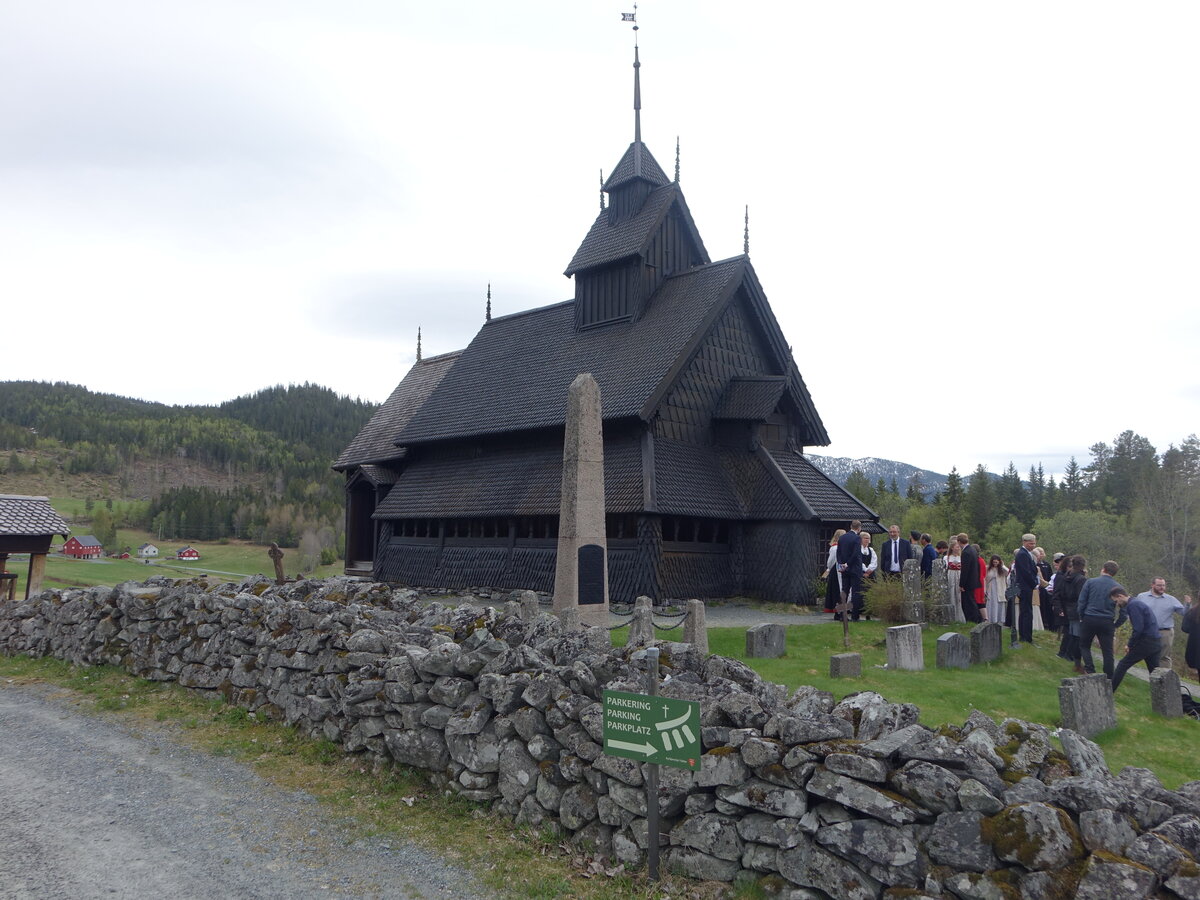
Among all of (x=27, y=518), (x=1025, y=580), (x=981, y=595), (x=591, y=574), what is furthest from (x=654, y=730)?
(x=27, y=518)

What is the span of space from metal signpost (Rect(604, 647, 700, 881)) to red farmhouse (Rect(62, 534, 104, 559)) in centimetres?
10761

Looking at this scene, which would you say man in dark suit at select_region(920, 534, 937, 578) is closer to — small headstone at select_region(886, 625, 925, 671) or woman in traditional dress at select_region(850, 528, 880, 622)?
woman in traditional dress at select_region(850, 528, 880, 622)

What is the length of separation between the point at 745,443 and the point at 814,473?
263 centimetres

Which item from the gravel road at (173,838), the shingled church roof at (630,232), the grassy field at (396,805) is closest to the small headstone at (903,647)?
the grassy field at (396,805)

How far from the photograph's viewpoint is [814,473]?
26.7 meters

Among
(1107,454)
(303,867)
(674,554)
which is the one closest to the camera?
(303,867)

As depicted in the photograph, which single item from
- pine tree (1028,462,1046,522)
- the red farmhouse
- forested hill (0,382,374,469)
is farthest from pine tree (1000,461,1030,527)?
forested hill (0,382,374,469)

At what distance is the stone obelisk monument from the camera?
16234 millimetres

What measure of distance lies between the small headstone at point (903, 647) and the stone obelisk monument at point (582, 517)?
18.1 ft

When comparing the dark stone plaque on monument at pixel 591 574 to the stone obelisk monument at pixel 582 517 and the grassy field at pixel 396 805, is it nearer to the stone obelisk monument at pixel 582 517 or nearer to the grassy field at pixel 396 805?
the stone obelisk monument at pixel 582 517

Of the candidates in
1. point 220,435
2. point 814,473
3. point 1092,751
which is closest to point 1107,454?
point 814,473

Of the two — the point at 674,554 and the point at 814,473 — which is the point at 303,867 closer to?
the point at 674,554

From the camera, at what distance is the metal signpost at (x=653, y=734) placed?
602 centimetres

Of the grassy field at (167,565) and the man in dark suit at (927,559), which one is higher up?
the man in dark suit at (927,559)
